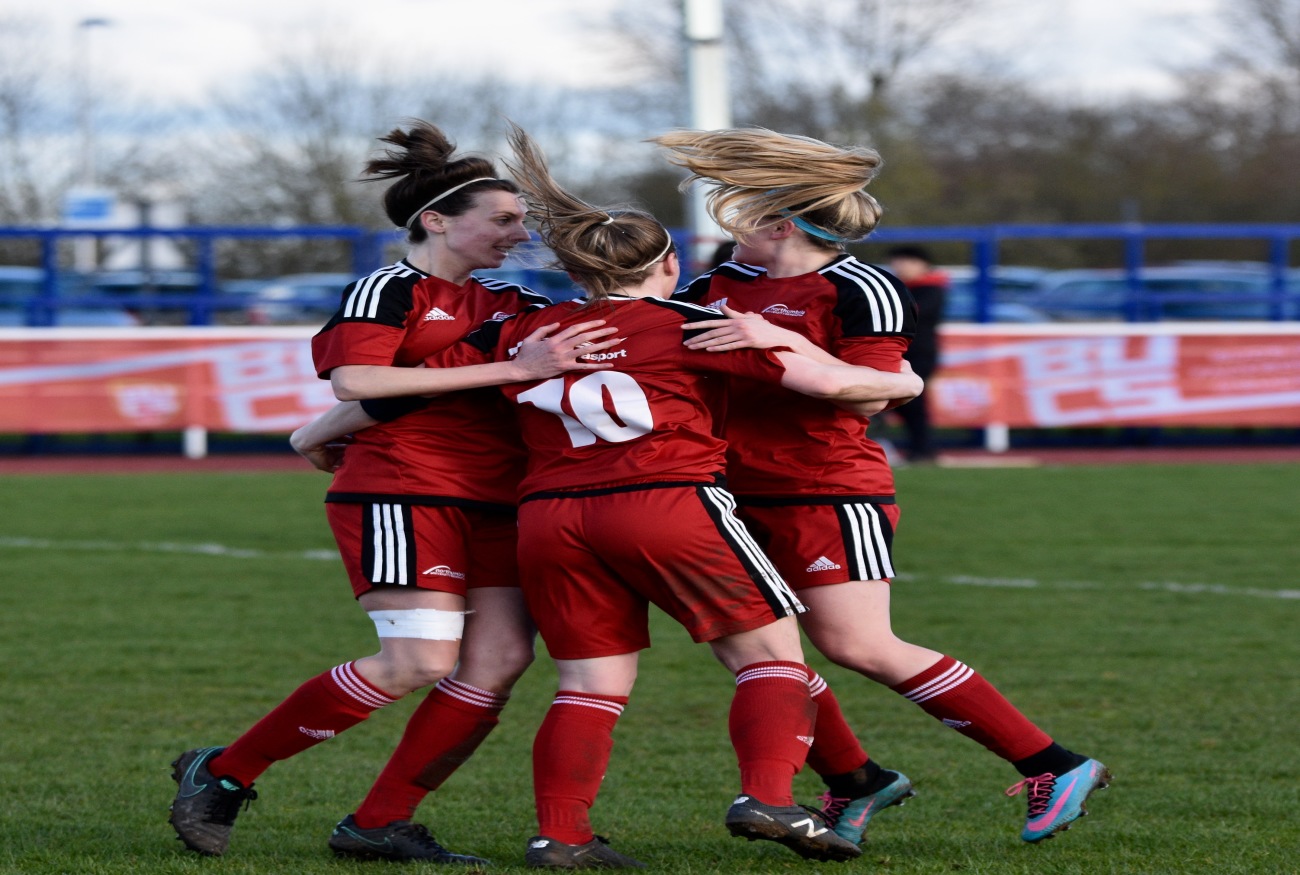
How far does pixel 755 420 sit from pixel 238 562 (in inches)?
238

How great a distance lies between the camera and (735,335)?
3490 mm

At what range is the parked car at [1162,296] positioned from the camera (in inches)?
638

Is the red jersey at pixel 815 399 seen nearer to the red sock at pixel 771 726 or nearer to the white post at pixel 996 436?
the red sock at pixel 771 726

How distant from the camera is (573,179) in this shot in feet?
112

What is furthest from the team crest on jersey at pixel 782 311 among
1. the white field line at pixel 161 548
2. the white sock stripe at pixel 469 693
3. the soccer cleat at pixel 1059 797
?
the white field line at pixel 161 548

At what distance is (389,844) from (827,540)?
1.23 metres

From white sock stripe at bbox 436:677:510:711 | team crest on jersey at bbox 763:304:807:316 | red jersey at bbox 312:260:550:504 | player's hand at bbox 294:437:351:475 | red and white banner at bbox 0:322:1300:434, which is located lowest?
red and white banner at bbox 0:322:1300:434

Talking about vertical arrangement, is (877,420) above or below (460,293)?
below

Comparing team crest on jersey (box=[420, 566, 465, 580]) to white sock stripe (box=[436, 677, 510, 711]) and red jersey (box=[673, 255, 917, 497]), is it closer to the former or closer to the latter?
white sock stripe (box=[436, 677, 510, 711])

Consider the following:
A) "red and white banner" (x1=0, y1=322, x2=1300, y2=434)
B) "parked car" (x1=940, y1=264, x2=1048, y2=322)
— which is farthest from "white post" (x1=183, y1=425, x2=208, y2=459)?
"parked car" (x1=940, y1=264, x2=1048, y2=322)

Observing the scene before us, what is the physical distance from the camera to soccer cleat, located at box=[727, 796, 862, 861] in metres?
3.37

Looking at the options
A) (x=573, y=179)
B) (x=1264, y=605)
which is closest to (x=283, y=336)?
(x=1264, y=605)

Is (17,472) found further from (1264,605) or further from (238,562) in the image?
(1264,605)

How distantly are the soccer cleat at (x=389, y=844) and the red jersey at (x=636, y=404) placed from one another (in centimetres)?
90
